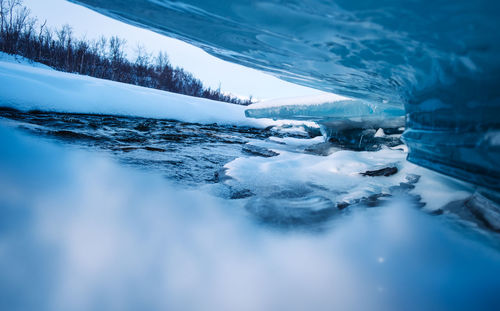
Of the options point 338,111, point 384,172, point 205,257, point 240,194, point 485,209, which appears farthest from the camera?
point 338,111

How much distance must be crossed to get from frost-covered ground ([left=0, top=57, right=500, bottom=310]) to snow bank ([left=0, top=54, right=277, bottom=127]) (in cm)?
232

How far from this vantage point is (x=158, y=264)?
0.62m

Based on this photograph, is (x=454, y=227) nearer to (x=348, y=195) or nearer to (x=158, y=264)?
(x=348, y=195)

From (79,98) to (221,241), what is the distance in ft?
14.4

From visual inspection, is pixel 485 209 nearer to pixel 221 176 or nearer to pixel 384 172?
pixel 384 172

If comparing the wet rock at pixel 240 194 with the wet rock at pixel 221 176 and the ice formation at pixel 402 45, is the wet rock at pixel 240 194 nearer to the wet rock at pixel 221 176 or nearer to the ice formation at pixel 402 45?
the wet rock at pixel 221 176

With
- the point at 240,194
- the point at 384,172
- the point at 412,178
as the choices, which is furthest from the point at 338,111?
the point at 240,194

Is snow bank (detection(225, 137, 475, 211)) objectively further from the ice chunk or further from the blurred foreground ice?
the ice chunk

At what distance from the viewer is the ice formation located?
0.75m

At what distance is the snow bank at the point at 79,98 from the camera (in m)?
3.06

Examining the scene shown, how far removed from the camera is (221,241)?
0.76m

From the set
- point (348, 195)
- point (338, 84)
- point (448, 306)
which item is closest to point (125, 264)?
point (448, 306)

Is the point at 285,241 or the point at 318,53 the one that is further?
the point at 318,53

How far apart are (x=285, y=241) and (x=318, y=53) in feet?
3.08
